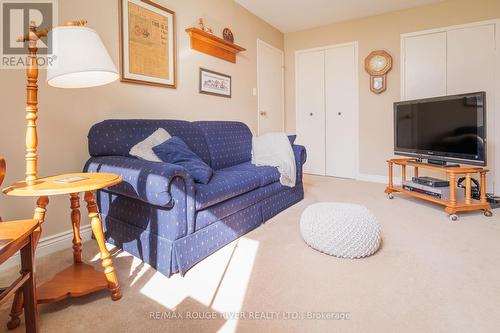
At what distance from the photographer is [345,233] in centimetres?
177

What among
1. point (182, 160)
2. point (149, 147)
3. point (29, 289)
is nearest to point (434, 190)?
point (182, 160)

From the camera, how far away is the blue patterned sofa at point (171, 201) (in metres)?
1.57

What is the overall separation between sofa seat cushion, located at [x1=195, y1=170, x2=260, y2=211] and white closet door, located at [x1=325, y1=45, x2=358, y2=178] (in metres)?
2.70

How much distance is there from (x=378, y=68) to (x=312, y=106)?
44.7 inches

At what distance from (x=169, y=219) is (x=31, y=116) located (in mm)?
825

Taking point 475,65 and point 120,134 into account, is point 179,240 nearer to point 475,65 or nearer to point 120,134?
point 120,134

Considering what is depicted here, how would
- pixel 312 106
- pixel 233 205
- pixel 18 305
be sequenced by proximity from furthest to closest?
pixel 312 106
pixel 233 205
pixel 18 305

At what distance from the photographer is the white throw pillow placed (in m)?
1.90

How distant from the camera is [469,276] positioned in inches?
61.8

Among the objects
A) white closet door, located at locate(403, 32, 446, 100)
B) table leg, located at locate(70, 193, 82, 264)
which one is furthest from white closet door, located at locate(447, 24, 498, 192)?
table leg, located at locate(70, 193, 82, 264)

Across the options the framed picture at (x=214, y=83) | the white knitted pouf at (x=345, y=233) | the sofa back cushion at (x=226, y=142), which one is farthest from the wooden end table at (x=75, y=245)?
the framed picture at (x=214, y=83)

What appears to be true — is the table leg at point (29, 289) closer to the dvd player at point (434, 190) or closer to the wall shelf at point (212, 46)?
the wall shelf at point (212, 46)

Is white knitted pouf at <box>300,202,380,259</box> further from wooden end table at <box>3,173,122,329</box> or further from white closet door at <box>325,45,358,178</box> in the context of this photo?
white closet door at <box>325,45,358,178</box>

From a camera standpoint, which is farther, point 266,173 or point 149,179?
point 266,173
